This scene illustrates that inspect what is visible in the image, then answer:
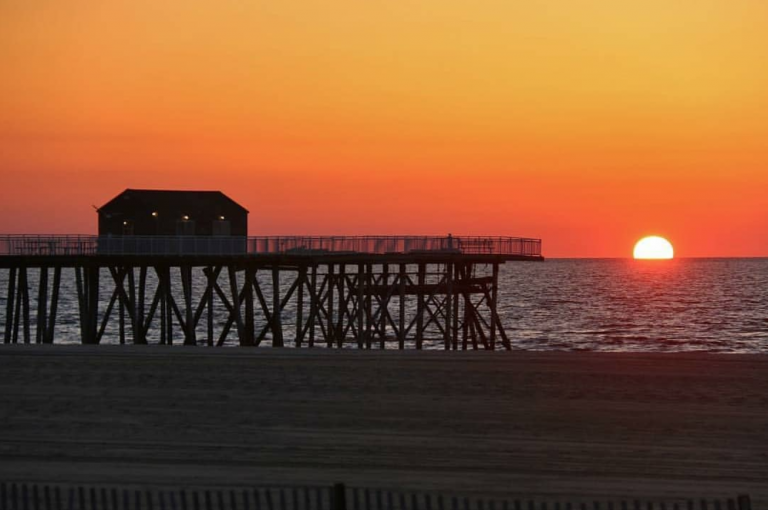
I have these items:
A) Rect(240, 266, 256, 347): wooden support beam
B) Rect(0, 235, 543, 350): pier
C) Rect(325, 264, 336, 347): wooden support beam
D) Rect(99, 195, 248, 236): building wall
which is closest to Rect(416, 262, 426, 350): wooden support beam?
Rect(0, 235, 543, 350): pier

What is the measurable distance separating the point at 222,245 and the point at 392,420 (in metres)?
22.2

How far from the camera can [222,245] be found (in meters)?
38.8

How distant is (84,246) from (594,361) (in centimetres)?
2291

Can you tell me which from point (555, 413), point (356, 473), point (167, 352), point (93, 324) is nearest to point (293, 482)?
point (356, 473)

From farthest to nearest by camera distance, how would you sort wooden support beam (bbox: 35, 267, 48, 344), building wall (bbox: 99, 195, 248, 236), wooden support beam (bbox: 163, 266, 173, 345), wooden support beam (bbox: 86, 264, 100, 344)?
building wall (bbox: 99, 195, 248, 236)
wooden support beam (bbox: 163, 266, 173, 345)
wooden support beam (bbox: 35, 267, 48, 344)
wooden support beam (bbox: 86, 264, 100, 344)

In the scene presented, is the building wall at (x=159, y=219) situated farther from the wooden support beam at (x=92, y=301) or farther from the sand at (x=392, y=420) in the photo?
the sand at (x=392, y=420)

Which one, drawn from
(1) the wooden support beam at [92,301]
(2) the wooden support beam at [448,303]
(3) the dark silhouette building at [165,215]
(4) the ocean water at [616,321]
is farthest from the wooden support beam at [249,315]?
(4) the ocean water at [616,321]

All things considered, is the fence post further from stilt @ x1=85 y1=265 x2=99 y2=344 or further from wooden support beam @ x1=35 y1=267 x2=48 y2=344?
wooden support beam @ x1=35 y1=267 x2=48 y2=344

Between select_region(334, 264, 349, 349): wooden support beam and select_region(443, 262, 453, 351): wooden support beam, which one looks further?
select_region(443, 262, 453, 351): wooden support beam

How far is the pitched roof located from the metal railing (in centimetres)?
650

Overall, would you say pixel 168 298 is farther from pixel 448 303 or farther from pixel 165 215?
pixel 448 303

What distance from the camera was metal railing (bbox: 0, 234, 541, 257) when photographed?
37.5m

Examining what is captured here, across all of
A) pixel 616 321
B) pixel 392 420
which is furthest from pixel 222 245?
pixel 616 321

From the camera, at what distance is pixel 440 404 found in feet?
60.6
